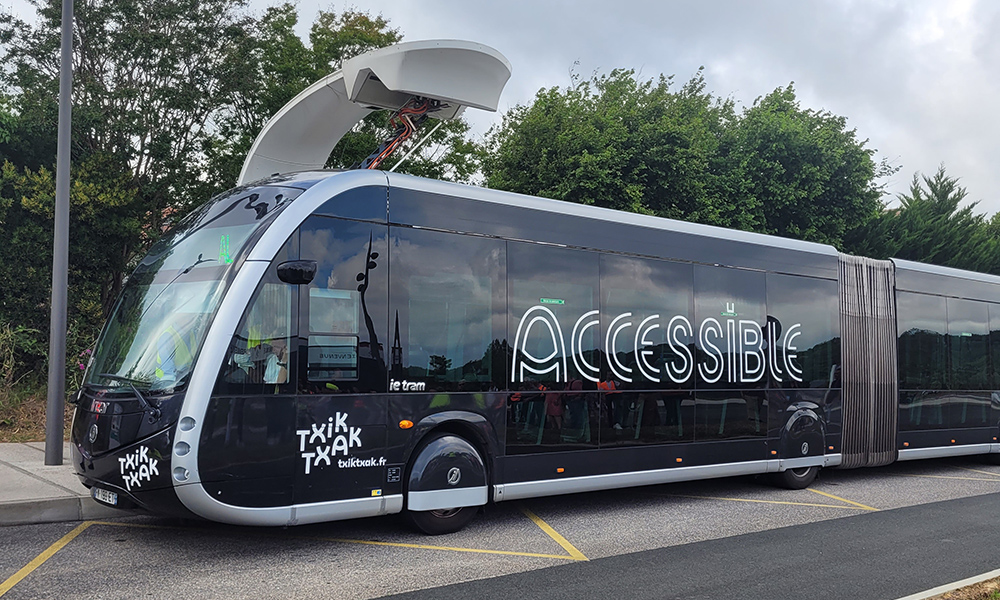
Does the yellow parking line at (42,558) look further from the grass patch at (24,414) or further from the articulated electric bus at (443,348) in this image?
the grass patch at (24,414)

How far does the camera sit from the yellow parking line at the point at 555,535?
7.49 meters

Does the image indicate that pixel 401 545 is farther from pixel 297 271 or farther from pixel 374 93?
pixel 374 93

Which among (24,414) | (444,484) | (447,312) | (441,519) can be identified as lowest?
(441,519)

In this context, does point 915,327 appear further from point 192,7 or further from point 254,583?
point 192,7

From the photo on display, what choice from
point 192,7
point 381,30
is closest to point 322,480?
point 192,7

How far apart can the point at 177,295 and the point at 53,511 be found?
263 centimetres

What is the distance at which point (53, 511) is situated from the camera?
7879mm

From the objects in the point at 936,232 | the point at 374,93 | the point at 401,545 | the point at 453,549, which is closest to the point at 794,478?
the point at 453,549

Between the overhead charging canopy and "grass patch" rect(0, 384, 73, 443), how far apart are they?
17.2 feet

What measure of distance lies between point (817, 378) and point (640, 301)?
3.76 m

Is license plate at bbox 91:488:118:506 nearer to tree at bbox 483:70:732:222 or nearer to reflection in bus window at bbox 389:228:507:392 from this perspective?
reflection in bus window at bbox 389:228:507:392

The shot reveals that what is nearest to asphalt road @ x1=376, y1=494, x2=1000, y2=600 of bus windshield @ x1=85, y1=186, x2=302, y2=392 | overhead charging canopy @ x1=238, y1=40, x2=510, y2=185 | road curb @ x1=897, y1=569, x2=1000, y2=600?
road curb @ x1=897, y1=569, x2=1000, y2=600

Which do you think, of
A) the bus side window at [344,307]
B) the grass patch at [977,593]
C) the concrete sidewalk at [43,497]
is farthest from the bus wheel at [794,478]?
the concrete sidewalk at [43,497]

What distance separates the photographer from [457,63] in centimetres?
1116
